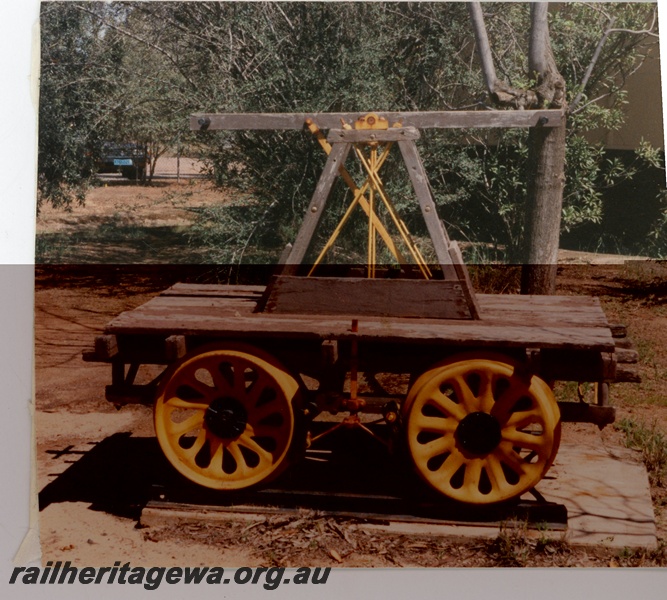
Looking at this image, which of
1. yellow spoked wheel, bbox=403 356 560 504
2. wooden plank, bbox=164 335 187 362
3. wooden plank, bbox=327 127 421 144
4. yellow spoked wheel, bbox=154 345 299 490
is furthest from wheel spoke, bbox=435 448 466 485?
wooden plank, bbox=327 127 421 144

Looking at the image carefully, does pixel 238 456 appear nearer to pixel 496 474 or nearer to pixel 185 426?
pixel 185 426

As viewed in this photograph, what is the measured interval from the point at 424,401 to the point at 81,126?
7513 millimetres

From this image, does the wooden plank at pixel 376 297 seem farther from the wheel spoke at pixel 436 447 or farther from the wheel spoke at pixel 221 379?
the wheel spoke at pixel 436 447

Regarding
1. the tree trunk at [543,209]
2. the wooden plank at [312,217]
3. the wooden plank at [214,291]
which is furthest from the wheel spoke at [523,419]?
the tree trunk at [543,209]

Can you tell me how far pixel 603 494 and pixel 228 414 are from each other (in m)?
2.40

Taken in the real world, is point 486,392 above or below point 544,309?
below

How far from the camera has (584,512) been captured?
18.7 feet

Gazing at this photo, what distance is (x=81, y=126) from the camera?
11.4 m

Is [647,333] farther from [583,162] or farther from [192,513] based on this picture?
[192,513]

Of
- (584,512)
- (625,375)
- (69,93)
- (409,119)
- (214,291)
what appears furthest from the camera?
(69,93)

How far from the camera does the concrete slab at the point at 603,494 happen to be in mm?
5438

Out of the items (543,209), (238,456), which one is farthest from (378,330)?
(543,209)

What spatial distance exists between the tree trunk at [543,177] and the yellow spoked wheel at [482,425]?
3910 mm

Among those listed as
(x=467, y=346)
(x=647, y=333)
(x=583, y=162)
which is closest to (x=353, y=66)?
(x=583, y=162)
